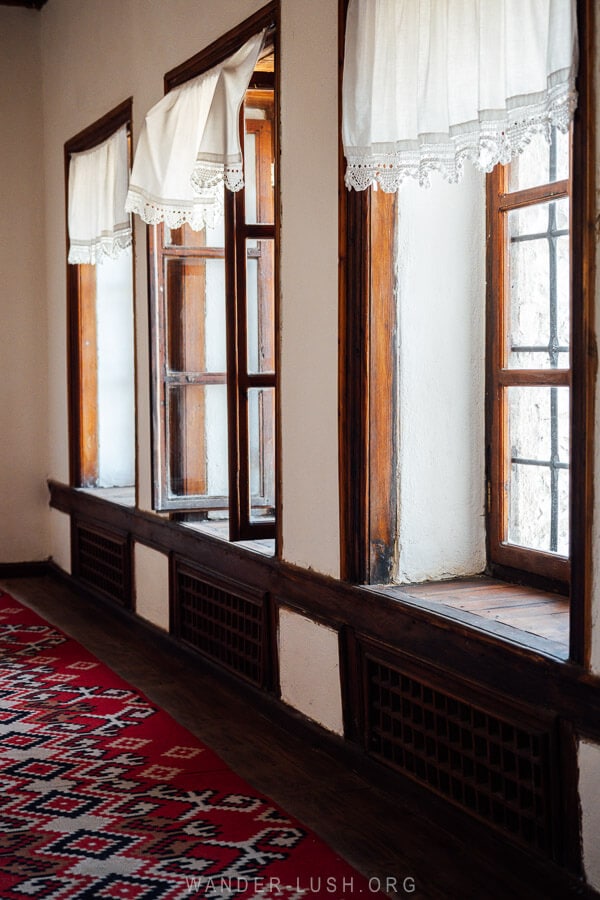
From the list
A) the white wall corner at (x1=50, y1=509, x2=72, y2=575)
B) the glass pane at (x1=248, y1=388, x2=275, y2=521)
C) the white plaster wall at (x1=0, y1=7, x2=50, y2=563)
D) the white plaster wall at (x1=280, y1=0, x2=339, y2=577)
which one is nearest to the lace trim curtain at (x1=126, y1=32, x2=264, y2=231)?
the white plaster wall at (x1=280, y1=0, x2=339, y2=577)

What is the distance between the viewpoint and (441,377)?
12.3 feet

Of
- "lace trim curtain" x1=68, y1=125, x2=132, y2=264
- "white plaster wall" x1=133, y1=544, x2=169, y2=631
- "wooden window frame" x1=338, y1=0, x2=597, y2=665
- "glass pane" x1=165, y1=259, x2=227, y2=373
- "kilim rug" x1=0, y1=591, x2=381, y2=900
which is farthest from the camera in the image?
"lace trim curtain" x1=68, y1=125, x2=132, y2=264

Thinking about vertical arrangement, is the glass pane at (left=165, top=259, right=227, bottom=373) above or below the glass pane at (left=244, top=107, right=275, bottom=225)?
below

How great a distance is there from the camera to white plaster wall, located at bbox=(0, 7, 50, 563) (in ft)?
26.0

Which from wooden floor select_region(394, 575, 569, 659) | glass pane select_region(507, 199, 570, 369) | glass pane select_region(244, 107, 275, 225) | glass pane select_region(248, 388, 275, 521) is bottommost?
wooden floor select_region(394, 575, 569, 659)

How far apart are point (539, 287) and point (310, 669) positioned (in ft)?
5.20

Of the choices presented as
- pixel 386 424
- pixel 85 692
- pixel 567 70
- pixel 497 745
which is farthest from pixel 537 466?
pixel 85 692

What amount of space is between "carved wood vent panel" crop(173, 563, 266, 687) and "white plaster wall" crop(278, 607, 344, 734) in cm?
21

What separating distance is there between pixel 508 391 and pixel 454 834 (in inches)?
56.3

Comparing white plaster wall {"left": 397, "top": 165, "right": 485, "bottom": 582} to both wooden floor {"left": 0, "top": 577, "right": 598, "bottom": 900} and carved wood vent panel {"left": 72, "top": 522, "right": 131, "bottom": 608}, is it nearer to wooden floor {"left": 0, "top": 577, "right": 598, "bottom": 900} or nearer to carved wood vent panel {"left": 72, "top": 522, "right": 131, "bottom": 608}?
wooden floor {"left": 0, "top": 577, "right": 598, "bottom": 900}

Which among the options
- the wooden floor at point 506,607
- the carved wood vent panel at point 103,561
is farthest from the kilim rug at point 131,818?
the carved wood vent panel at point 103,561

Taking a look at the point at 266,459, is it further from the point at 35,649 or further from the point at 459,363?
the point at 35,649

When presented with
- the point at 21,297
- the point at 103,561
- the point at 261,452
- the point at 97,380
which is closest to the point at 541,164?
the point at 261,452

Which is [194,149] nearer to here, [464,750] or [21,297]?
[464,750]
